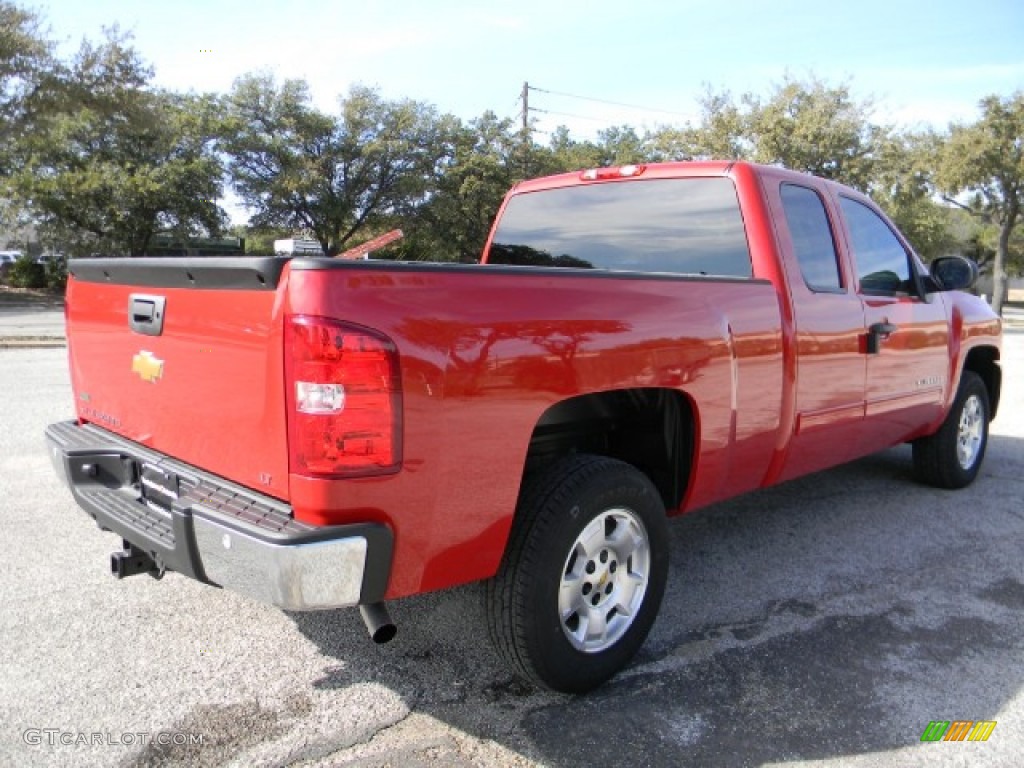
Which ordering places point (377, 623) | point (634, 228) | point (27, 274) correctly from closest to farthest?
point (377, 623), point (634, 228), point (27, 274)

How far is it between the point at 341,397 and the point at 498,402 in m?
0.50

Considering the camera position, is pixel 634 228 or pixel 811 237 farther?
pixel 634 228

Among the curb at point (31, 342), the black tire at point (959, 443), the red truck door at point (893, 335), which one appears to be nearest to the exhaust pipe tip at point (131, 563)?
the red truck door at point (893, 335)

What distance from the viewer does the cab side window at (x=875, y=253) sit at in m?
4.29

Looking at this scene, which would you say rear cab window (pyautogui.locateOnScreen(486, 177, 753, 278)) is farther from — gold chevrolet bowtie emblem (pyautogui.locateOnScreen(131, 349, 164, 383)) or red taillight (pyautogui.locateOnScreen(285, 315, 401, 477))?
gold chevrolet bowtie emblem (pyautogui.locateOnScreen(131, 349, 164, 383))

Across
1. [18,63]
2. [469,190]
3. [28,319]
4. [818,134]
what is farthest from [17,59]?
[818,134]

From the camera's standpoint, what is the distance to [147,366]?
9.19 ft

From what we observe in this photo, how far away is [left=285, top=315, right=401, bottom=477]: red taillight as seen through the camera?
2.08 m

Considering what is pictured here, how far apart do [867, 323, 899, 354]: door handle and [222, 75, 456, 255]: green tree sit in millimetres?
28716

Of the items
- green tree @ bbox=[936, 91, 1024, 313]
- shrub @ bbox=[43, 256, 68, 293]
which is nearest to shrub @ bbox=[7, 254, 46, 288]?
shrub @ bbox=[43, 256, 68, 293]

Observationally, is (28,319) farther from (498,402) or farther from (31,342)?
(498,402)

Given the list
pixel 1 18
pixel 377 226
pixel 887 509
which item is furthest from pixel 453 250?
pixel 887 509

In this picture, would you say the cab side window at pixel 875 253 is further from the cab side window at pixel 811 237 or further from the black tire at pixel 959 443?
the black tire at pixel 959 443

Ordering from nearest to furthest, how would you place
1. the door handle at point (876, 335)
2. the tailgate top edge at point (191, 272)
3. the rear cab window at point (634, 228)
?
1. the tailgate top edge at point (191, 272)
2. the rear cab window at point (634, 228)
3. the door handle at point (876, 335)
